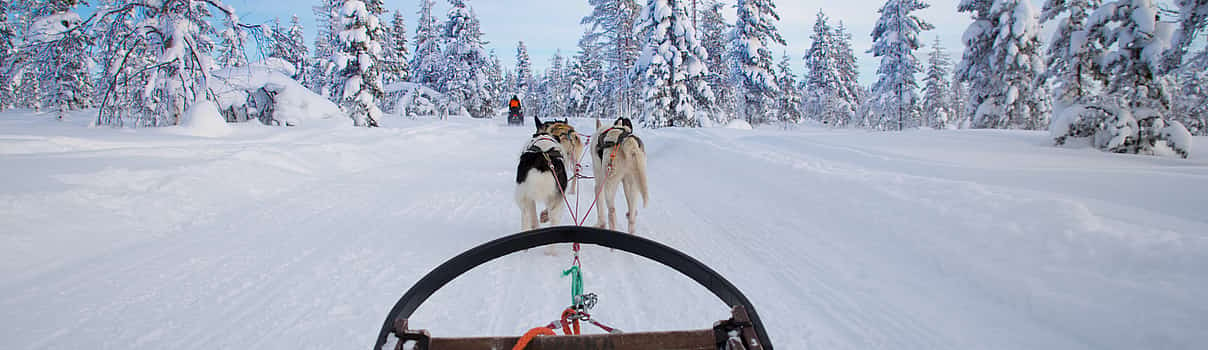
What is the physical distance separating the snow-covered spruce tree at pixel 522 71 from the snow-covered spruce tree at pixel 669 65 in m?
37.5

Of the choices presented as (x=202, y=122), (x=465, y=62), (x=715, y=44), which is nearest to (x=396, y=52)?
(x=465, y=62)

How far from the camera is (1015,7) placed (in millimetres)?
18062

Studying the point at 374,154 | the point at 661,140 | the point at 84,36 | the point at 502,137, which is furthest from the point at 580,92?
the point at 84,36

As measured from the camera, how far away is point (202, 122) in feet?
36.4

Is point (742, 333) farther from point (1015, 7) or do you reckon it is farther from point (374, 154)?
point (1015, 7)

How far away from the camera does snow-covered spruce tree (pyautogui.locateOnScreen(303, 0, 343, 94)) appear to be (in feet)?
79.0

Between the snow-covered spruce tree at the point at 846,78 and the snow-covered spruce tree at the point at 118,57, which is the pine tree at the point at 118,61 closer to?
the snow-covered spruce tree at the point at 118,57

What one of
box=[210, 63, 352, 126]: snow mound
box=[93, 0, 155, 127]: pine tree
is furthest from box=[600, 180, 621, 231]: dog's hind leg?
box=[210, 63, 352, 126]: snow mound

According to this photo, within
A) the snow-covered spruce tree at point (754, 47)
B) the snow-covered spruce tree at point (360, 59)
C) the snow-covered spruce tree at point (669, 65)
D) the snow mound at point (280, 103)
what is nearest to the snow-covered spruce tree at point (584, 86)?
the snow-covered spruce tree at point (754, 47)

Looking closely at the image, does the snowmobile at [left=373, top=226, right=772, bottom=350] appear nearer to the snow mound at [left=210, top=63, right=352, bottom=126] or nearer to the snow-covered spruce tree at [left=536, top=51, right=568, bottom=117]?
the snow mound at [left=210, top=63, right=352, bottom=126]

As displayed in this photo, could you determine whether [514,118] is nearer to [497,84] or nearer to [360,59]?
[360,59]

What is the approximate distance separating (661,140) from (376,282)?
13.3 meters

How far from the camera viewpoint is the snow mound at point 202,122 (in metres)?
10.9

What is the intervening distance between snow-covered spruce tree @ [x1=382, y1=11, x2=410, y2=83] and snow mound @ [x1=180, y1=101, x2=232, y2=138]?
1052 inches
